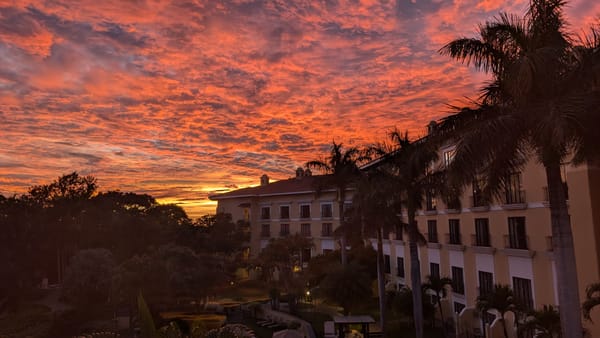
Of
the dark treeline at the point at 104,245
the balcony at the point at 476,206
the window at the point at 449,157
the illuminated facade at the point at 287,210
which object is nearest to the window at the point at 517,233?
the balcony at the point at 476,206

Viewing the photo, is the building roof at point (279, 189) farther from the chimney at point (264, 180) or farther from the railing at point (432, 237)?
the railing at point (432, 237)

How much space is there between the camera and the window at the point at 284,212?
230 feet

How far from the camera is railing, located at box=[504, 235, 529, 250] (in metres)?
26.5

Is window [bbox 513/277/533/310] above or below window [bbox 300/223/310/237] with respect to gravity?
below

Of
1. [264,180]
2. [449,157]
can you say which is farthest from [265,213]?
[449,157]

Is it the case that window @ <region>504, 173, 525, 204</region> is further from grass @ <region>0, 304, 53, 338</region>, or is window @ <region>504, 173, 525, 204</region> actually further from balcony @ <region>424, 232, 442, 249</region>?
grass @ <region>0, 304, 53, 338</region>

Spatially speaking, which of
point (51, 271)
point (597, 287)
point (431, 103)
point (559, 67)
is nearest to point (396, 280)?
point (431, 103)

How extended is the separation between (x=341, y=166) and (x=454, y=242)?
10.9 metres

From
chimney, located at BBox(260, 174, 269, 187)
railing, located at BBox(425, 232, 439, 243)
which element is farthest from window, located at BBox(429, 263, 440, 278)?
chimney, located at BBox(260, 174, 269, 187)

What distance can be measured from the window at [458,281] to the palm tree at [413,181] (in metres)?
10.1

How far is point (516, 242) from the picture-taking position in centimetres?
2738

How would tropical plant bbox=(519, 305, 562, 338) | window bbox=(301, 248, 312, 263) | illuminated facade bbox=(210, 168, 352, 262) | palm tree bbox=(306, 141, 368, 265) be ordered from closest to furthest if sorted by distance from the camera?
tropical plant bbox=(519, 305, 562, 338), palm tree bbox=(306, 141, 368, 265), illuminated facade bbox=(210, 168, 352, 262), window bbox=(301, 248, 312, 263)

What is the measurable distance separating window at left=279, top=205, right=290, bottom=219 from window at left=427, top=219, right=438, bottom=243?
107 feet

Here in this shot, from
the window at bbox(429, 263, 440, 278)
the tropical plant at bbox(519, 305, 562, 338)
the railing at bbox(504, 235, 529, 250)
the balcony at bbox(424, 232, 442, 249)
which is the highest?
the railing at bbox(504, 235, 529, 250)
